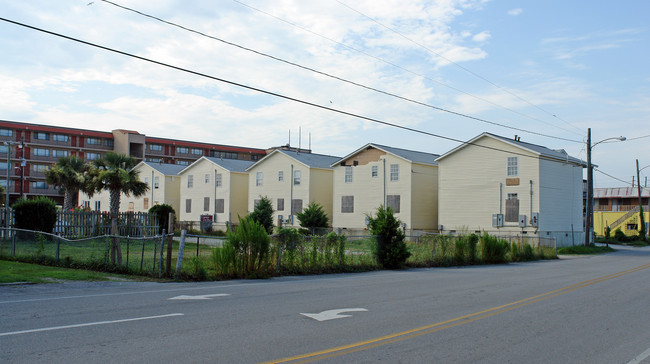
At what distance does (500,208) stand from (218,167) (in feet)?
94.8

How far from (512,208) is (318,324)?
3409cm

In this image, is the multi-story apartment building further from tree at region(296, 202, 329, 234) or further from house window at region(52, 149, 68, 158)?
tree at region(296, 202, 329, 234)

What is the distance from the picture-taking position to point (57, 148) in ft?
258

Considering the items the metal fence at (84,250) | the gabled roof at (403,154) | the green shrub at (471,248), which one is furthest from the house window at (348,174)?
the metal fence at (84,250)

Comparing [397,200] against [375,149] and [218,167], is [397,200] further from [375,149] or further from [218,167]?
[218,167]

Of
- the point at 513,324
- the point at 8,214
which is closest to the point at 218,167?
the point at 8,214

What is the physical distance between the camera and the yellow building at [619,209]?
7075 cm

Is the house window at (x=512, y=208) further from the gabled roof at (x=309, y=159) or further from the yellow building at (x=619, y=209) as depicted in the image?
the yellow building at (x=619, y=209)

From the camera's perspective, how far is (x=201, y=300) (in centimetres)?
1165

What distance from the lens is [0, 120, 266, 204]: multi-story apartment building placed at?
7550 centimetres

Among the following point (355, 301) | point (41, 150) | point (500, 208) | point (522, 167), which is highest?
point (41, 150)

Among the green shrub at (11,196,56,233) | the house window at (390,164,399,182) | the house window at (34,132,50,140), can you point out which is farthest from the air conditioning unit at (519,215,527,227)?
the house window at (34,132,50,140)

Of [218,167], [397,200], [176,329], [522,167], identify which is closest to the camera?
[176,329]

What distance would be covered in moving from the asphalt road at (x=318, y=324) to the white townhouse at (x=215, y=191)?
40.1 metres
